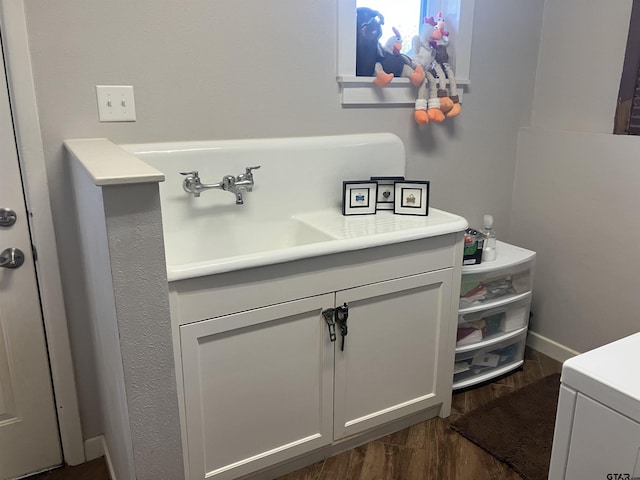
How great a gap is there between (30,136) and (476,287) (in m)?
1.76

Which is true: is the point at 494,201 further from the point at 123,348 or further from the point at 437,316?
the point at 123,348

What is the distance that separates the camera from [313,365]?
5.87 ft

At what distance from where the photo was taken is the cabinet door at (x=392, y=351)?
186 centimetres

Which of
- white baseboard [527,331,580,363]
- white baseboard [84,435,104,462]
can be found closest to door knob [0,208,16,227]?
white baseboard [84,435,104,462]

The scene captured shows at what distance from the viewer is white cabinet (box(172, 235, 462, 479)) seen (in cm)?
161

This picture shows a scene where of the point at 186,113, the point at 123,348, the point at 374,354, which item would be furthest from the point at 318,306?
the point at 186,113

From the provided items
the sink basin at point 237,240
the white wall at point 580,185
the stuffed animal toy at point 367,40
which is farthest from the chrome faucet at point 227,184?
the white wall at point 580,185

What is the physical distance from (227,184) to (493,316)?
1.34 meters

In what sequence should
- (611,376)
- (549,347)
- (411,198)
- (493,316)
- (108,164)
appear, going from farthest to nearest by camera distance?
(549,347) → (493,316) → (411,198) → (108,164) → (611,376)

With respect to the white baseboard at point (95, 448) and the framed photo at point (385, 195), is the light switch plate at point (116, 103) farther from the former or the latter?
the white baseboard at point (95, 448)

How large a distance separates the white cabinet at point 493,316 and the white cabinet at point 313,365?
248 millimetres

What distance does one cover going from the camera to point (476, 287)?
234 centimetres

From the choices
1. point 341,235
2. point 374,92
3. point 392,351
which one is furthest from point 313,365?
point 374,92

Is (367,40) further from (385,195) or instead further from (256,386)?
(256,386)
